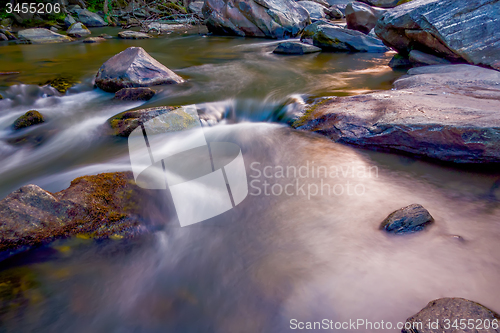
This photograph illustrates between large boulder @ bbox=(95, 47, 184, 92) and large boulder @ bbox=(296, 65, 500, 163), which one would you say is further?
large boulder @ bbox=(95, 47, 184, 92)

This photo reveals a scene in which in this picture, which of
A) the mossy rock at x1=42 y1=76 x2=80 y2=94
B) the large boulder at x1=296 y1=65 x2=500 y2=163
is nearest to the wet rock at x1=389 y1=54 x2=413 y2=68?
the large boulder at x1=296 y1=65 x2=500 y2=163

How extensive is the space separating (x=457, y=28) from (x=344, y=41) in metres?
4.81

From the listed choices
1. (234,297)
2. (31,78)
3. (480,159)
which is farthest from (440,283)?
(31,78)

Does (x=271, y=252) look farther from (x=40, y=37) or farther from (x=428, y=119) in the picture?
(x=40, y=37)

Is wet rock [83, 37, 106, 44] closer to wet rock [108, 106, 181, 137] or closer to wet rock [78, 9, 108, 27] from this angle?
wet rock [78, 9, 108, 27]

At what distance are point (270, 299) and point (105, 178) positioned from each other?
205 cm

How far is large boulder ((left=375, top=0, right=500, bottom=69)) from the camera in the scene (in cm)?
Result: 605

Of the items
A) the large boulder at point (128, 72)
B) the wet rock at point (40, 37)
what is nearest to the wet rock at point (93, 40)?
the wet rock at point (40, 37)

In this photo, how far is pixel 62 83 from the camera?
695 cm

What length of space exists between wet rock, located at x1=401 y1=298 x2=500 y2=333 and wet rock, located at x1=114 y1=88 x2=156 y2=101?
5939mm

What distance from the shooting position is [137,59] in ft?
20.8

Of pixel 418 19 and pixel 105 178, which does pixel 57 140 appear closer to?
pixel 105 178

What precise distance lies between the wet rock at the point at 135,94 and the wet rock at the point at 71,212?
360 centimetres

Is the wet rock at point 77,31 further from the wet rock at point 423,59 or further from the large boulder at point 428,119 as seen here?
the wet rock at point 423,59
